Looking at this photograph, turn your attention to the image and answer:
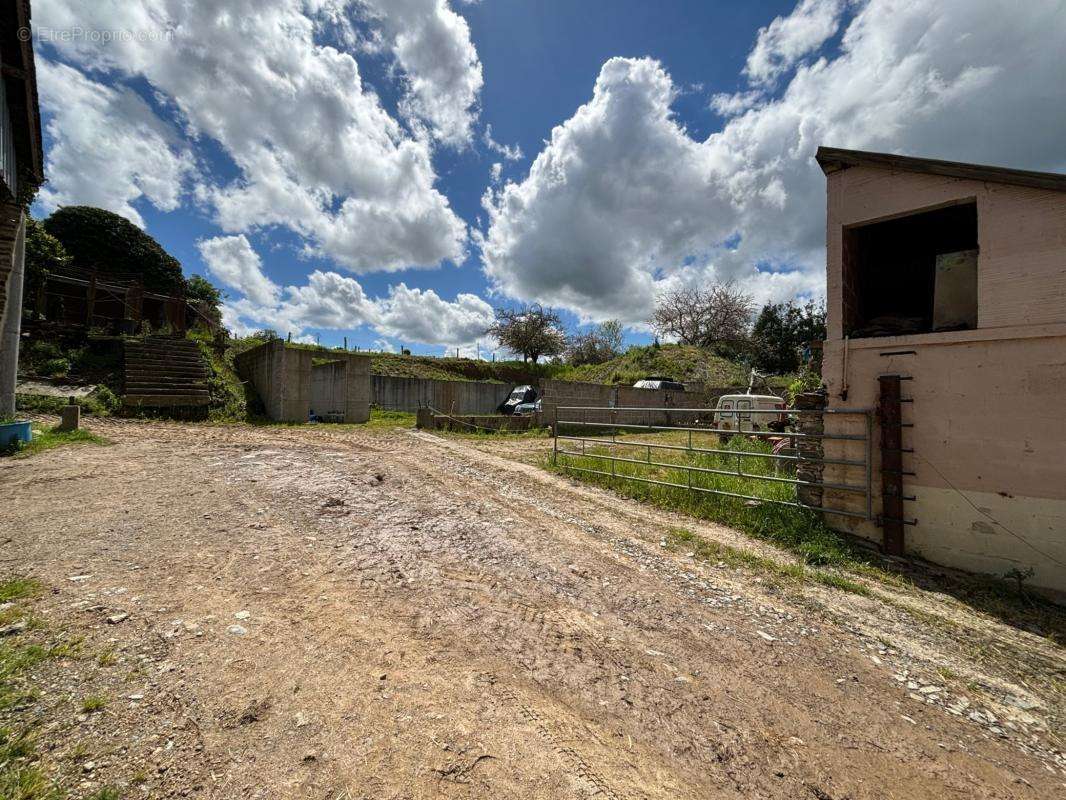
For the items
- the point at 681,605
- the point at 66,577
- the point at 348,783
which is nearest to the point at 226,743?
the point at 348,783

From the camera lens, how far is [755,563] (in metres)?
4.50

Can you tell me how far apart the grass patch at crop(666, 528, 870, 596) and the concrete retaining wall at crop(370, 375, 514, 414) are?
63.5 feet

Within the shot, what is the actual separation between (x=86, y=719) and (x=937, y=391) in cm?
796

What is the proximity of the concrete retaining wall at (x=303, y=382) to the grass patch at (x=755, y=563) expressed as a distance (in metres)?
15.3

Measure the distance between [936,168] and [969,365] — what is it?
2568 mm

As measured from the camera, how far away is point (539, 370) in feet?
117

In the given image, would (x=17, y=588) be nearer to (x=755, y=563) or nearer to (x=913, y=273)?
(x=755, y=563)

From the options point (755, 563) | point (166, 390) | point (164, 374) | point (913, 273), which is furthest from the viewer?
point (164, 374)

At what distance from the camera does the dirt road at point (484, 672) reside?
1.83 m

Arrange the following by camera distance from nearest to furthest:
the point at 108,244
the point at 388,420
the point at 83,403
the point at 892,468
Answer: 1. the point at 892,468
2. the point at 83,403
3. the point at 388,420
4. the point at 108,244

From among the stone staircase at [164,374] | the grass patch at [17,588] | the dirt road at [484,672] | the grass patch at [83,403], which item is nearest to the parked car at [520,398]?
the stone staircase at [164,374]

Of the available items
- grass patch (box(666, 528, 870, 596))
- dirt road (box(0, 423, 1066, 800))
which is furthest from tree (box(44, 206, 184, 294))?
grass patch (box(666, 528, 870, 596))

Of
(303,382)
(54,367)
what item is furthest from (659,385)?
(54,367)

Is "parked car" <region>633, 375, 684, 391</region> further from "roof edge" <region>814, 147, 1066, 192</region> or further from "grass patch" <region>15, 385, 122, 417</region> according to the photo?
"grass patch" <region>15, 385, 122, 417</region>
